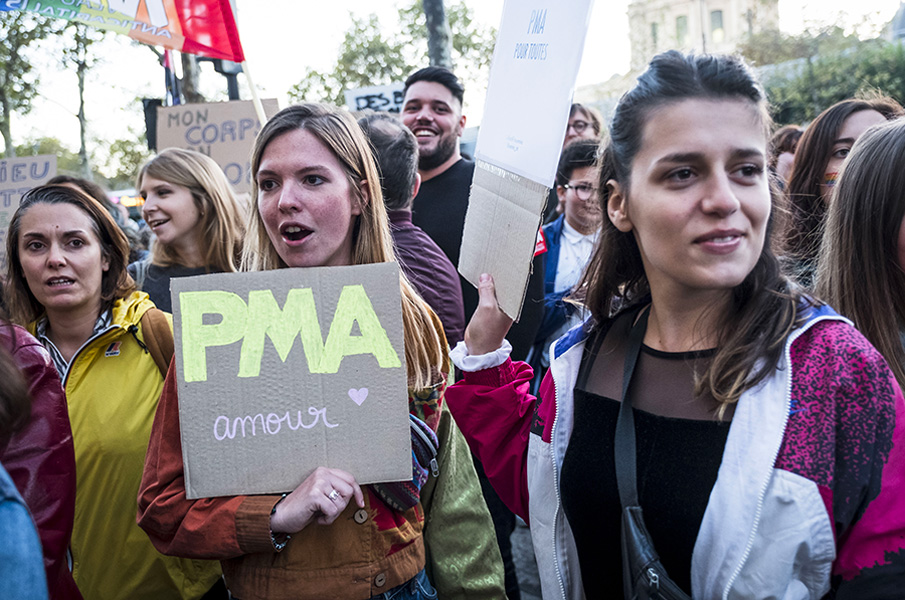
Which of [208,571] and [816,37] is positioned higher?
[816,37]

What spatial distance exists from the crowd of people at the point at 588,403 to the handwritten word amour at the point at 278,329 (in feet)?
0.74

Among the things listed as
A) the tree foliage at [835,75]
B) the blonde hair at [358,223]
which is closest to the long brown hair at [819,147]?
the blonde hair at [358,223]

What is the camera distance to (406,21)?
2841cm

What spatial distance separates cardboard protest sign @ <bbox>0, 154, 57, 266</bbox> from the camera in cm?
589

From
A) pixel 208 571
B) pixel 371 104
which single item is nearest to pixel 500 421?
pixel 208 571

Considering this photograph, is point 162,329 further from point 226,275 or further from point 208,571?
point 226,275

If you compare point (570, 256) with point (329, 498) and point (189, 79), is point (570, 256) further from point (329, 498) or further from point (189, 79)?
point (189, 79)

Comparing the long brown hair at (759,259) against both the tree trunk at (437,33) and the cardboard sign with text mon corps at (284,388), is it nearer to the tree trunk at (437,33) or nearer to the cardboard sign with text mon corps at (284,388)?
the cardboard sign with text mon corps at (284,388)

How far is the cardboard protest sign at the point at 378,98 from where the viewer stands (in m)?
7.61

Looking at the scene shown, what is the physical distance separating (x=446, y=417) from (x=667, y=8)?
240 ft

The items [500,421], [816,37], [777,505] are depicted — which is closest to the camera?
[777,505]

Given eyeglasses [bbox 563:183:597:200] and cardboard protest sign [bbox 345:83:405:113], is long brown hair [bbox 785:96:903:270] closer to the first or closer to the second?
eyeglasses [bbox 563:183:597:200]

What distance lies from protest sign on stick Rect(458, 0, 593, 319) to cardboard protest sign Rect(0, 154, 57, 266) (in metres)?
4.91

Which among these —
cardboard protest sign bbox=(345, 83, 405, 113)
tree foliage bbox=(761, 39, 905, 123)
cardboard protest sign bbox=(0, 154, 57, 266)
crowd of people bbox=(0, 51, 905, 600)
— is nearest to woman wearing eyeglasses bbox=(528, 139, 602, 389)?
crowd of people bbox=(0, 51, 905, 600)
